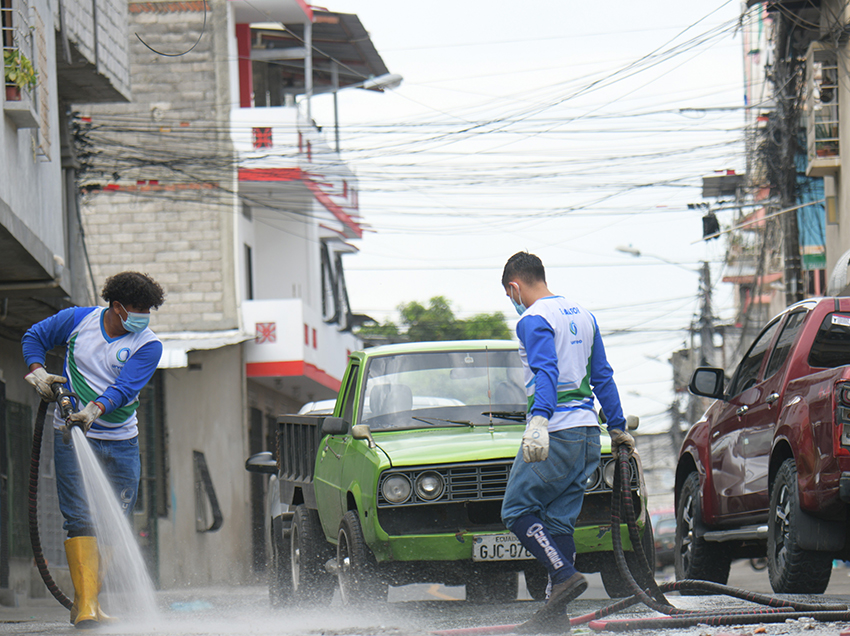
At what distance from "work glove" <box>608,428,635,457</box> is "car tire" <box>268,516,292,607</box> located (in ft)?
12.7

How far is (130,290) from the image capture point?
24.7ft

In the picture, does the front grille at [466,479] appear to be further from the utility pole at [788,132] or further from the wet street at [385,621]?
the utility pole at [788,132]

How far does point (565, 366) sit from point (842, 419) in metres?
1.76

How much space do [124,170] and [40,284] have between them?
531 inches

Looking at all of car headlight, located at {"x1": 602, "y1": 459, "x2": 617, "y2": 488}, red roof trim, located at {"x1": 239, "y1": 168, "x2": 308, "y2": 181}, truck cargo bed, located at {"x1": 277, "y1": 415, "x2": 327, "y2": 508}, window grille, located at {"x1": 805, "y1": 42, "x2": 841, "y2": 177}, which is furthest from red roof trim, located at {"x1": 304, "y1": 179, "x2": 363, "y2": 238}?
car headlight, located at {"x1": 602, "y1": 459, "x2": 617, "y2": 488}

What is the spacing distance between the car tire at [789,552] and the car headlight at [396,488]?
2207 millimetres

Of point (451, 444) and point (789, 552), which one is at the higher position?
point (451, 444)

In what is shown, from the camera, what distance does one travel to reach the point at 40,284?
12172 mm

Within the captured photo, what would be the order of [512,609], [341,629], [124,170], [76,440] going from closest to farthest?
[341,629] → [76,440] → [512,609] → [124,170]

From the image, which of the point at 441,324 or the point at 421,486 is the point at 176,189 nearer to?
the point at 421,486

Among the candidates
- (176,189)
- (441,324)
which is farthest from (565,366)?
(441,324)

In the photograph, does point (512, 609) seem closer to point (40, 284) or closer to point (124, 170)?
point (40, 284)

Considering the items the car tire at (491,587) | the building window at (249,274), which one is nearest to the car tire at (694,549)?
the car tire at (491,587)

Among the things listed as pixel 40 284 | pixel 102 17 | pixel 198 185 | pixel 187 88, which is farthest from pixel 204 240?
pixel 40 284
